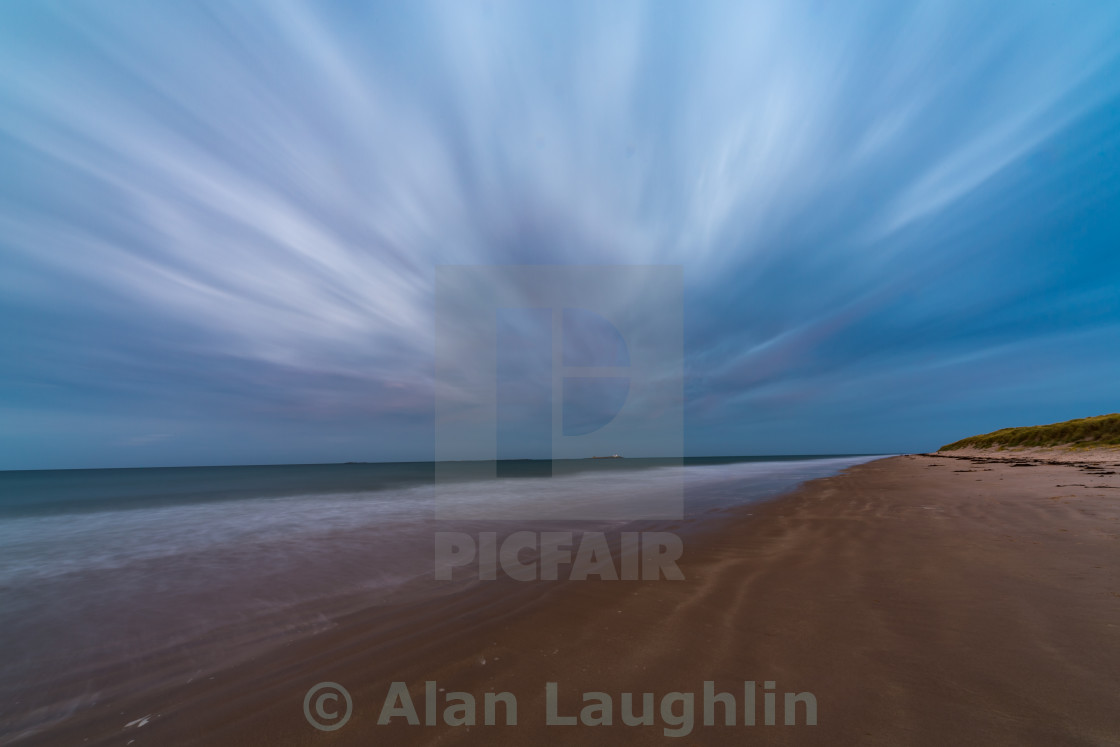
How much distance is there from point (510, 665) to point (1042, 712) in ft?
12.6

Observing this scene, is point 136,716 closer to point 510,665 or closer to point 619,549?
point 510,665

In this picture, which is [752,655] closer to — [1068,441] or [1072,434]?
[1068,441]

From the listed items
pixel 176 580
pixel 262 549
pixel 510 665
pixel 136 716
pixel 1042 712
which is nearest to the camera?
pixel 1042 712

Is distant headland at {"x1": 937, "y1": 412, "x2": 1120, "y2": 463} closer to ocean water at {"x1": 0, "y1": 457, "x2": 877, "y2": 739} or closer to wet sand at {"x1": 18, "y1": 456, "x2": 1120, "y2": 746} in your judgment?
wet sand at {"x1": 18, "y1": 456, "x2": 1120, "y2": 746}

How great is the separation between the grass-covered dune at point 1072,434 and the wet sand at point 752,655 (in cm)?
4431

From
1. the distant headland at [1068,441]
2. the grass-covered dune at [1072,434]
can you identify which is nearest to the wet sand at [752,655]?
the distant headland at [1068,441]

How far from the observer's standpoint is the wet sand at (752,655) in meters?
2.76

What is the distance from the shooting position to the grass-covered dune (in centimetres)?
3308

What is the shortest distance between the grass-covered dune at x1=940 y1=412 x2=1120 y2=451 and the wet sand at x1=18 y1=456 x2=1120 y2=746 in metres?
44.3

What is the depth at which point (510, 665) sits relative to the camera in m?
3.74

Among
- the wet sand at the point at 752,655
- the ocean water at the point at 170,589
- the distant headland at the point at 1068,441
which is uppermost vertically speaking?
the distant headland at the point at 1068,441

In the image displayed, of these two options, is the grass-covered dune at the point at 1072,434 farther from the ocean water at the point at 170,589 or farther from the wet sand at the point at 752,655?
the wet sand at the point at 752,655

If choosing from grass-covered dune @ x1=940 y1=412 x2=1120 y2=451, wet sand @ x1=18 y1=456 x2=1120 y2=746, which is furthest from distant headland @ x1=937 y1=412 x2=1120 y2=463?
wet sand @ x1=18 y1=456 x2=1120 y2=746

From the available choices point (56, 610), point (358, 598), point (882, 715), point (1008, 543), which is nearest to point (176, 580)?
point (56, 610)
